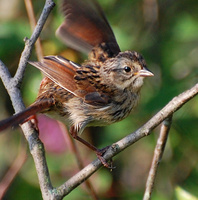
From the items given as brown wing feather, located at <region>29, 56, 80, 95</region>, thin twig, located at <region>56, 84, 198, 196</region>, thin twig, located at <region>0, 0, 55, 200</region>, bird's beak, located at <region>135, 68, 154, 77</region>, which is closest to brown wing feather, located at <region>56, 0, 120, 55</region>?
brown wing feather, located at <region>29, 56, 80, 95</region>

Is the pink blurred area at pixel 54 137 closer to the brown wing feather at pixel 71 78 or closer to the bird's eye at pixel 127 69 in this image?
the brown wing feather at pixel 71 78

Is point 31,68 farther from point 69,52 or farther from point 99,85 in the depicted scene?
point 99,85

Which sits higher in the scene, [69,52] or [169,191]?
[69,52]

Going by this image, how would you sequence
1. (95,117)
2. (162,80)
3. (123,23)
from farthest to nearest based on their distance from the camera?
1. (123,23)
2. (162,80)
3. (95,117)

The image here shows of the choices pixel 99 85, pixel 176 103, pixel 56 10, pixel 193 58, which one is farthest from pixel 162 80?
pixel 176 103

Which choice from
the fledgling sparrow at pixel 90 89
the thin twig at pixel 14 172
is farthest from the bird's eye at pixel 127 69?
the thin twig at pixel 14 172

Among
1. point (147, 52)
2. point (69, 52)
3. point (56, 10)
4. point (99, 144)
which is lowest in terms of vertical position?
point (99, 144)

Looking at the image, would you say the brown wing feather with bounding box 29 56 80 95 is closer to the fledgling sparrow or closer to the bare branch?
the fledgling sparrow
